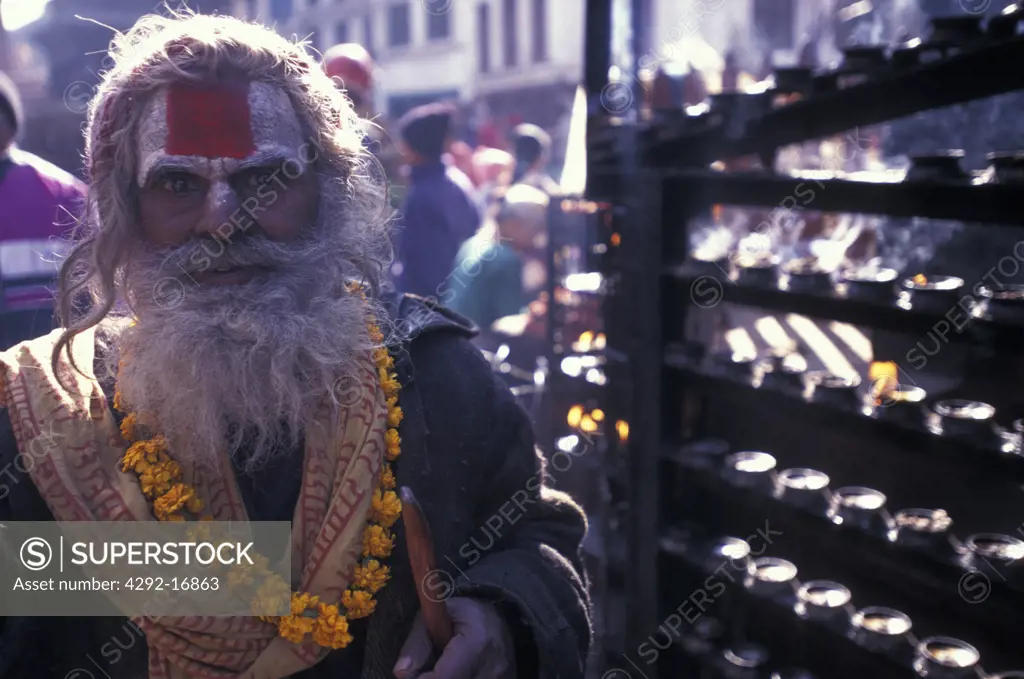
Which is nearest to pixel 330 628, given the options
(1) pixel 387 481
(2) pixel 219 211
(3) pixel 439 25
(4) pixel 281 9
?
(1) pixel 387 481

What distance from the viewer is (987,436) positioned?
2084 millimetres

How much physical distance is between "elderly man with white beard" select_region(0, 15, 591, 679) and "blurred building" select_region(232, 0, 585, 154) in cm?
1822

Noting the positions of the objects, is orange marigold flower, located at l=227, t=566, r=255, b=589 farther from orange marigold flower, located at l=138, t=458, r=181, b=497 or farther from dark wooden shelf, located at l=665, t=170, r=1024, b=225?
dark wooden shelf, located at l=665, t=170, r=1024, b=225

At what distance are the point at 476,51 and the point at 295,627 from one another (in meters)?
27.0

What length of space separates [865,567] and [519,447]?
1.19 metres

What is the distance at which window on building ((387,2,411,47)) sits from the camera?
30047 millimetres

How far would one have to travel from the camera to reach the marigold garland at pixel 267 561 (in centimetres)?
163

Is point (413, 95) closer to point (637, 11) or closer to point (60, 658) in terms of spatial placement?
point (637, 11)

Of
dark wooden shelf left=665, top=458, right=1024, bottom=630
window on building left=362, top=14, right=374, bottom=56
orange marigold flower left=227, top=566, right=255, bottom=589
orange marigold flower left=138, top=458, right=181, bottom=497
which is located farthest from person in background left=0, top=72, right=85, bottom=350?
window on building left=362, top=14, right=374, bottom=56

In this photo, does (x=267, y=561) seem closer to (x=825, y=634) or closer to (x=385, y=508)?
(x=385, y=508)

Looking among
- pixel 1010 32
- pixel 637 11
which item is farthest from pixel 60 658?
pixel 637 11

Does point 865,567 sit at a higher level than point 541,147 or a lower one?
lower

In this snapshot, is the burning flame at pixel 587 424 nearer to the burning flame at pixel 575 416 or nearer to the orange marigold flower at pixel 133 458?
the burning flame at pixel 575 416

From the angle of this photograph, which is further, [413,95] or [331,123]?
[413,95]
